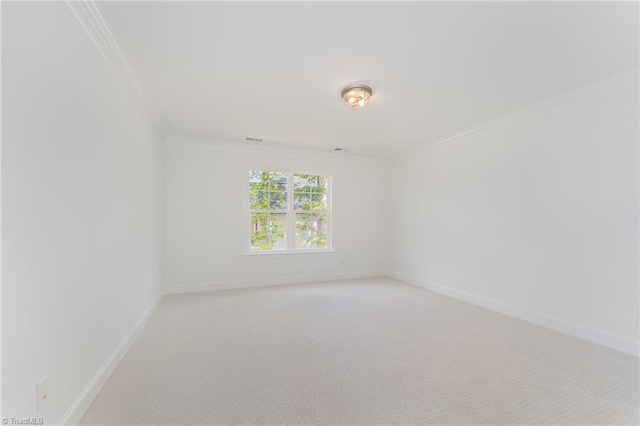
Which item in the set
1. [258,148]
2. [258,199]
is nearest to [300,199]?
[258,199]

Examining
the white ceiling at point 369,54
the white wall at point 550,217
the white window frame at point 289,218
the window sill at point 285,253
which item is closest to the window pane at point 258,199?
the white window frame at point 289,218

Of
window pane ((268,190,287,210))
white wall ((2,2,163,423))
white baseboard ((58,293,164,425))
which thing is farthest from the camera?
window pane ((268,190,287,210))

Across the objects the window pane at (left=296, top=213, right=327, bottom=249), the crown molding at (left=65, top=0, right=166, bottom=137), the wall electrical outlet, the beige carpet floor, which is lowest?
the beige carpet floor

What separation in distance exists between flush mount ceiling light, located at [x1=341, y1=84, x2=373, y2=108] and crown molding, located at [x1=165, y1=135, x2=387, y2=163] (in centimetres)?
235

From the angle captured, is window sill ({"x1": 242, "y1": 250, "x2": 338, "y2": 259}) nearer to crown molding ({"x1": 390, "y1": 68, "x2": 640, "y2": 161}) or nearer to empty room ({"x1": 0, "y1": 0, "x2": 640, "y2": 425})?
empty room ({"x1": 0, "y1": 0, "x2": 640, "y2": 425})

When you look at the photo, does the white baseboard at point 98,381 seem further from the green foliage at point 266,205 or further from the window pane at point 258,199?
A: the window pane at point 258,199

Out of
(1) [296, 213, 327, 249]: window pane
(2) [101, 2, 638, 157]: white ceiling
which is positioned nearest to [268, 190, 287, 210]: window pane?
(1) [296, 213, 327, 249]: window pane

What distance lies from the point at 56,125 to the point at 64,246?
24.9 inches

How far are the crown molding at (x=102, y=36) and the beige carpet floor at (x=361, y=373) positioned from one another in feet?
7.69

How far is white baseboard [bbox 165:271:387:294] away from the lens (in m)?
4.46

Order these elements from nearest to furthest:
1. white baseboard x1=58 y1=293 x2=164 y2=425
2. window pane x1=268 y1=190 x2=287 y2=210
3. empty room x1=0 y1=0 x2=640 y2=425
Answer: empty room x1=0 y1=0 x2=640 y2=425, white baseboard x1=58 y1=293 x2=164 y2=425, window pane x1=268 y1=190 x2=287 y2=210

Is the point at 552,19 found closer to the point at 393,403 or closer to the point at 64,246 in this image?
the point at 393,403

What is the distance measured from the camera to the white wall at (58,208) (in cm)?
114

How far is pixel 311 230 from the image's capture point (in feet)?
17.7
